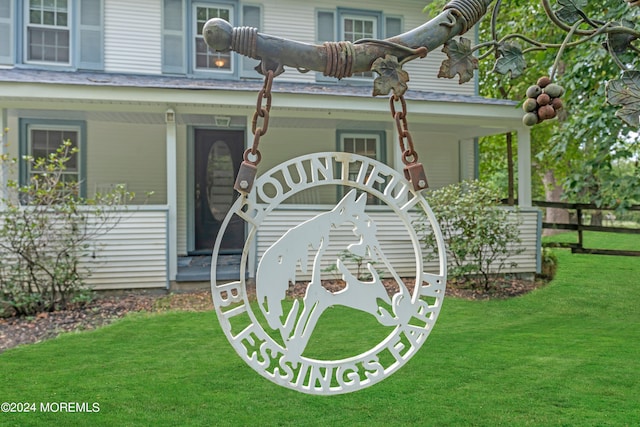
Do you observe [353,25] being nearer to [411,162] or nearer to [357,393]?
[357,393]

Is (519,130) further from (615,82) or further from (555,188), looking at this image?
(555,188)

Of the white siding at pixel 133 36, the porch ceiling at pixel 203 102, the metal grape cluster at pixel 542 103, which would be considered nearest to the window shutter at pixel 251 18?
the porch ceiling at pixel 203 102

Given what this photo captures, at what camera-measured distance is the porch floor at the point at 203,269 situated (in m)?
7.70

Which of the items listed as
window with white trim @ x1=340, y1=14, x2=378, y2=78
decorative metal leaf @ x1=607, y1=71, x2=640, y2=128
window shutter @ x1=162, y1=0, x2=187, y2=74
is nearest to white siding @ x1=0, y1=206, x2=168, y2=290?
window shutter @ x1=162, y1=0, x2=187, y2=74

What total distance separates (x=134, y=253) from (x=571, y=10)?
7.00 meters

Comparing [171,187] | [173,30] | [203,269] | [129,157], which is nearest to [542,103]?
[171,187]

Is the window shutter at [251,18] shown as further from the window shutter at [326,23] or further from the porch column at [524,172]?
the porch column at [524,172]

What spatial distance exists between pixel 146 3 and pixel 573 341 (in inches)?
Result: 345

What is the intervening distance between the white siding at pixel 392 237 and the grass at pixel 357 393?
86.4 inches

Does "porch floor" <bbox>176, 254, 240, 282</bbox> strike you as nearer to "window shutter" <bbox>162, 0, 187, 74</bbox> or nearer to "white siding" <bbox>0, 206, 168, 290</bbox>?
"white siding" <bbox>0, 206, 168, 290</bbox>

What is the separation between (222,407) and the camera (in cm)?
346

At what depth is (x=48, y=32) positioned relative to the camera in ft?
28.6

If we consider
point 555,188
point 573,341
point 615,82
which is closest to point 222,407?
point 615,82

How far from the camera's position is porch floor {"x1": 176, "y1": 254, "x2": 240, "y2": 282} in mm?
7701
